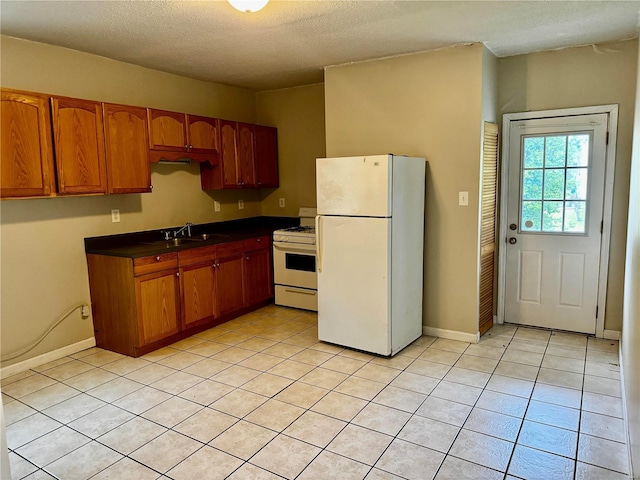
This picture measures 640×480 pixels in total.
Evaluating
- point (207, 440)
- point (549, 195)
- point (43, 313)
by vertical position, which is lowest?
point (207, 440)

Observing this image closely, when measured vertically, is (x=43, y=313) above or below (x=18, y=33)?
below

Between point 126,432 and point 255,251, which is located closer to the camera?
point 126,432

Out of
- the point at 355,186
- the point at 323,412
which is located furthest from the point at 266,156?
the point at 323,412

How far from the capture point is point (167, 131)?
13.2ft

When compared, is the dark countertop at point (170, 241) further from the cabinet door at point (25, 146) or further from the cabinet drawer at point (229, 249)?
the cabinet door at point (25, 146)

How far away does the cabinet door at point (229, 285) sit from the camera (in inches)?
168

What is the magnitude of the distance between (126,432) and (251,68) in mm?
3295

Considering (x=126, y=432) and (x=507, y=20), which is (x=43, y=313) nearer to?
(x=126, y=432)

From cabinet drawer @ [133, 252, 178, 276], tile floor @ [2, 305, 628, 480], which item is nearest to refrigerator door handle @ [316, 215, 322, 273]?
tile floor @ [2, 305, 628, 480]

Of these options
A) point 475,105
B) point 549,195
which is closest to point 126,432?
point 475,105

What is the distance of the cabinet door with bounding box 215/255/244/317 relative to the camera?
4270 mm

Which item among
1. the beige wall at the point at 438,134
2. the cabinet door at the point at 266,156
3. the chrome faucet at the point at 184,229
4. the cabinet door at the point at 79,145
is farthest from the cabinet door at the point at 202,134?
the beige wall at the point at 438,134

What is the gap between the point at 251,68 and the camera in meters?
4.29

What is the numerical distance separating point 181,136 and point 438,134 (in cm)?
234
